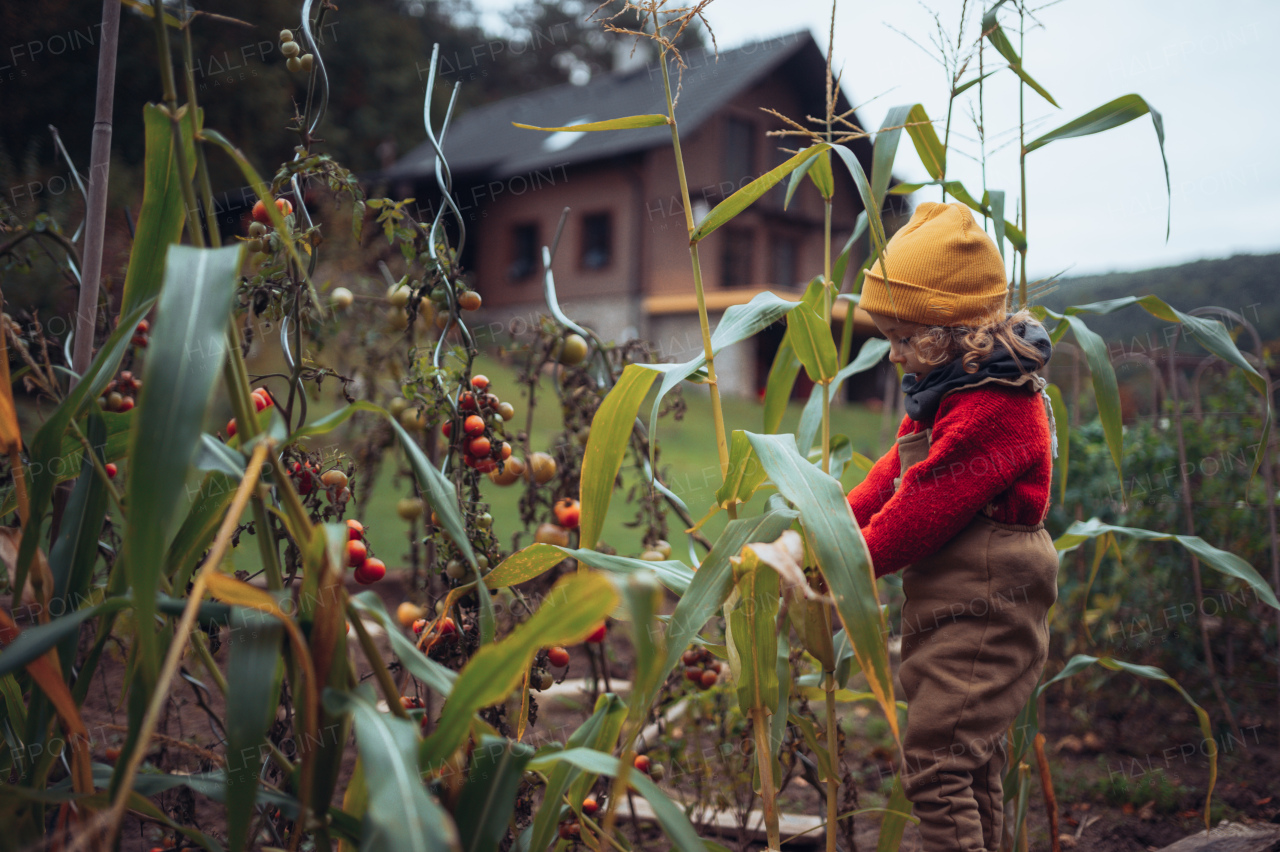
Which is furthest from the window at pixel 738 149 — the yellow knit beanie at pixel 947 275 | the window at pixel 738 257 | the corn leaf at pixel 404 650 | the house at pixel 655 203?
the corn leaf at pixel 404 650

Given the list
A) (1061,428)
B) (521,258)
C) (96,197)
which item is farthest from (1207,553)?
(521,258)

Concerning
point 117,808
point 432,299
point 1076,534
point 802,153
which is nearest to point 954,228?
point 802,153

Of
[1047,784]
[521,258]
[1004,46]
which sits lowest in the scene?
[1047,784]

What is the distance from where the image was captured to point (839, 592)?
2.60 feet

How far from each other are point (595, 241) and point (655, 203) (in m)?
1.41

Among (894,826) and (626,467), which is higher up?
(626,467)

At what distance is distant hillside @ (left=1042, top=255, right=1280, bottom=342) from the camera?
6.00 metres

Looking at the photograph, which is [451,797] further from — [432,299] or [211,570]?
[432,299]

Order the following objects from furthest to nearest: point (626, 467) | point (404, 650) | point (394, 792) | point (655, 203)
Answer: point (655, 203)
point (626, 467)
point (404, 650)
point (394, 792)

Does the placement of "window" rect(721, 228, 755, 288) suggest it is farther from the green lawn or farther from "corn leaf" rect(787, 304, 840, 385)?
"corn leaf" rect(787, 304, 840, 385)

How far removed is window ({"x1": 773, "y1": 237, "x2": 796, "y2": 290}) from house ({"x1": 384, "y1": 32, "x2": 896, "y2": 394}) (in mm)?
23

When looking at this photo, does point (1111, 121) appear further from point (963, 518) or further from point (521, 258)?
point (521, 258)

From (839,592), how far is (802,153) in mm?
554

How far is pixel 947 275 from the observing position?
3.74ft
